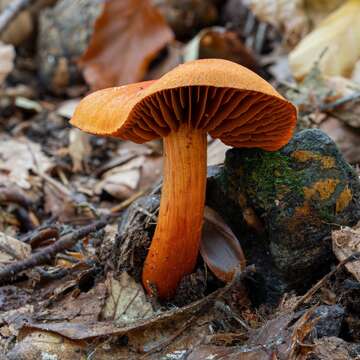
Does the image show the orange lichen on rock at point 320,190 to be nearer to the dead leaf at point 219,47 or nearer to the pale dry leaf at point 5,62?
the dead leaf at point 219,47

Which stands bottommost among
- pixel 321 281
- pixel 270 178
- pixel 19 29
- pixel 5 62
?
pixel 19 29

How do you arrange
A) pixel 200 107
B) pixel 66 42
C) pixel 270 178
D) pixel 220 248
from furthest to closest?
pixel 66 42 < pixel 220 248 < pixel 270 178 < pixel 200 107

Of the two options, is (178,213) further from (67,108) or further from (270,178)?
(67,108)

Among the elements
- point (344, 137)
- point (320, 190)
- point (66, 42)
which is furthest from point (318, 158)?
point (66, 42)

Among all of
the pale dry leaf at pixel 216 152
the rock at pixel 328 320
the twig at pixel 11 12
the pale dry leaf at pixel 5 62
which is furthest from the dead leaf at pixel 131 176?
the twig at pixel 11 12

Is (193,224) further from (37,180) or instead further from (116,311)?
(37,180)

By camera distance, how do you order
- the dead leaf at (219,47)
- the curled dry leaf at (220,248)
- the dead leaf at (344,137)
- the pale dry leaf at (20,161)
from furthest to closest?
the dead leaf at (219,47) < the pale dry leaf at (20,161) < the dead leaf at (344,137) < the curled dry leaf at (220,248)

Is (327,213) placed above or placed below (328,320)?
above
